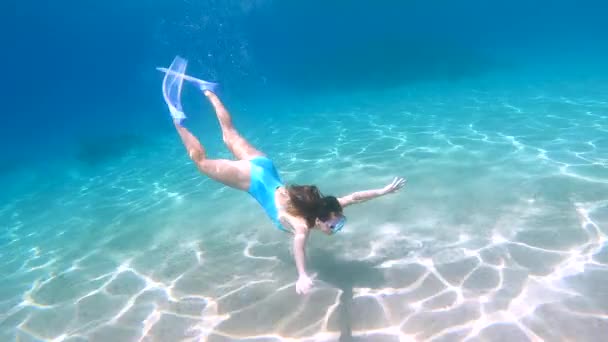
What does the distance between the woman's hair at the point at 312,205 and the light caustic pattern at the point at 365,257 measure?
1058 mm

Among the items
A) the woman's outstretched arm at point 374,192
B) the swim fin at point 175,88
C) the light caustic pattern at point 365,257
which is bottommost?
the light caustic pattern at point 365,257

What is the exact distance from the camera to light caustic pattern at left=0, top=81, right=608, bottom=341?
4066mm

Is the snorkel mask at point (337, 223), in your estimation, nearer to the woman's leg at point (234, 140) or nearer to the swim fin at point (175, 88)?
the woman's leg at point (234, 140)

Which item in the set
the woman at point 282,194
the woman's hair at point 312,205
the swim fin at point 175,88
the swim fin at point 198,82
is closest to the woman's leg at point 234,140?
the woman at point 282,194

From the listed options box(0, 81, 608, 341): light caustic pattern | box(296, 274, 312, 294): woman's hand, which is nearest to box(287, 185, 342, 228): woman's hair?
box(296, 274, 312, 294): woman's hand

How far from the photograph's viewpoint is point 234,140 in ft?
21.5

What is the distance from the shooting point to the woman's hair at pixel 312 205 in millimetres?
4297

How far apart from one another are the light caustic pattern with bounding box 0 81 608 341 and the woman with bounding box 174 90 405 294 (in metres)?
0.89

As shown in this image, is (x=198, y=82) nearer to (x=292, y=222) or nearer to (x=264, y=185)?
(x=264, y=185)

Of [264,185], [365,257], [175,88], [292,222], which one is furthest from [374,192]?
[175,88]

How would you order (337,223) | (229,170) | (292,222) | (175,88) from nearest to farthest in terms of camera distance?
(337,223)
(292,222)
(229,170)
(175,88)

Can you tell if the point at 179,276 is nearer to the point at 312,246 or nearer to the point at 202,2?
the point at 312,246

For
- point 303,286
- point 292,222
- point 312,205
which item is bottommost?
point 303,286

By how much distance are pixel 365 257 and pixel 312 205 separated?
1.51m
